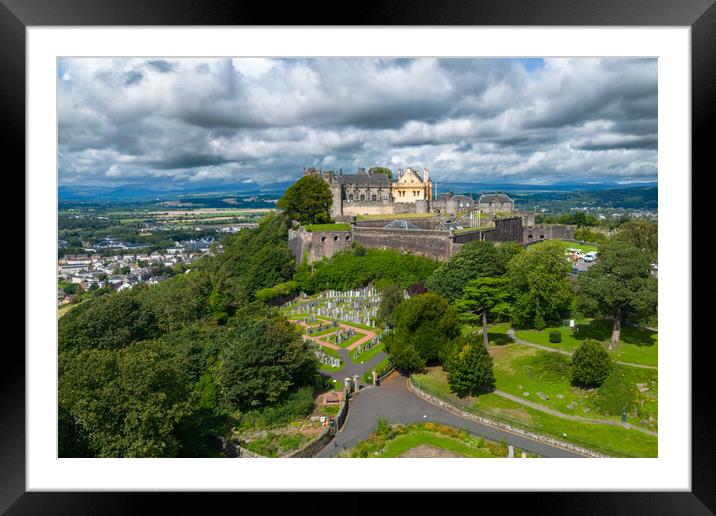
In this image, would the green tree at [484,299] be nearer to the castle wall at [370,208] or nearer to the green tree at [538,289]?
the green tree at [538,289]

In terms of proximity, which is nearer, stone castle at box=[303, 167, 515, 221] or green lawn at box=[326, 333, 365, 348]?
green lawn at box=[326, 333, 365, 348]

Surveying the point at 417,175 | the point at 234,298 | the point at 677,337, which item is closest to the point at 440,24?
the point at 677,337

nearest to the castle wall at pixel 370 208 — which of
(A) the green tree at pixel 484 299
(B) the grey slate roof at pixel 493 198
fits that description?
(B) the grey slate roof at pixel 493 198

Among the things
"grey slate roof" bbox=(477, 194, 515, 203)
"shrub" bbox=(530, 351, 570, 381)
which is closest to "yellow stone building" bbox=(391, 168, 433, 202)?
"grey slate roof" bbox=(477, 194, 515, 203)

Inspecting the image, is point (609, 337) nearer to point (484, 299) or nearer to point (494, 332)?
point (494, 332)

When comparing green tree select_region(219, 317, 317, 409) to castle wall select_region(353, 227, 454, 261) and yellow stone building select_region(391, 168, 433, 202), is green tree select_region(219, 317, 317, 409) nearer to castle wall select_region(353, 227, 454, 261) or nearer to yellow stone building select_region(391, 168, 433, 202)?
castle wall select_region(353, 227, 454, 261)

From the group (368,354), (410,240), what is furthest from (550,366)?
(410,240)
